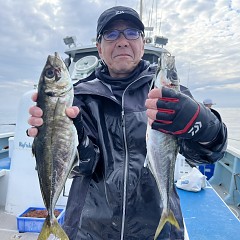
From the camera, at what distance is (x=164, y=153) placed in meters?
1.69

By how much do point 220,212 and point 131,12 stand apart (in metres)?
3.31

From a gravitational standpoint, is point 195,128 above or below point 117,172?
above

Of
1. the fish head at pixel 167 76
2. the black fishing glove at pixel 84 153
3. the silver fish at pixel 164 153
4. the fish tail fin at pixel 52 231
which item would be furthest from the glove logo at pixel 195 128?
the fish tail fin at pixel 52 231

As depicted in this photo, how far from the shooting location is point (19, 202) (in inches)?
160

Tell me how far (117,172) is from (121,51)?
934 millimetres

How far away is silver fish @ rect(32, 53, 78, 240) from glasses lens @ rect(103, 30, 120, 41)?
Answer: 0.56m

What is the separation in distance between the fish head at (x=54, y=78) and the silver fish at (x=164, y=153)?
2.00 feet

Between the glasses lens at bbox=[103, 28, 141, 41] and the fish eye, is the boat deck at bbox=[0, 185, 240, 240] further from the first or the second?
the fish eye

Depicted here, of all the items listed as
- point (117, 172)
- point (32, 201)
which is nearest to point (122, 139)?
point (117, 172)

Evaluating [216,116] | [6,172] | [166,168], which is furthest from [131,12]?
[6,172]

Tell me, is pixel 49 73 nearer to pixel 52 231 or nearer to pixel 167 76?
pixel 167 76

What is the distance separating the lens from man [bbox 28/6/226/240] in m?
1.62

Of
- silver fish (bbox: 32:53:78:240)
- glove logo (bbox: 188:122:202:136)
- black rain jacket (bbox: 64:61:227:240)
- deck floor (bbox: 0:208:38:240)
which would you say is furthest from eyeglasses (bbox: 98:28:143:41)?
deck floor (bbox: 0:208:38:240)

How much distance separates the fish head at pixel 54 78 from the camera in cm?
169
